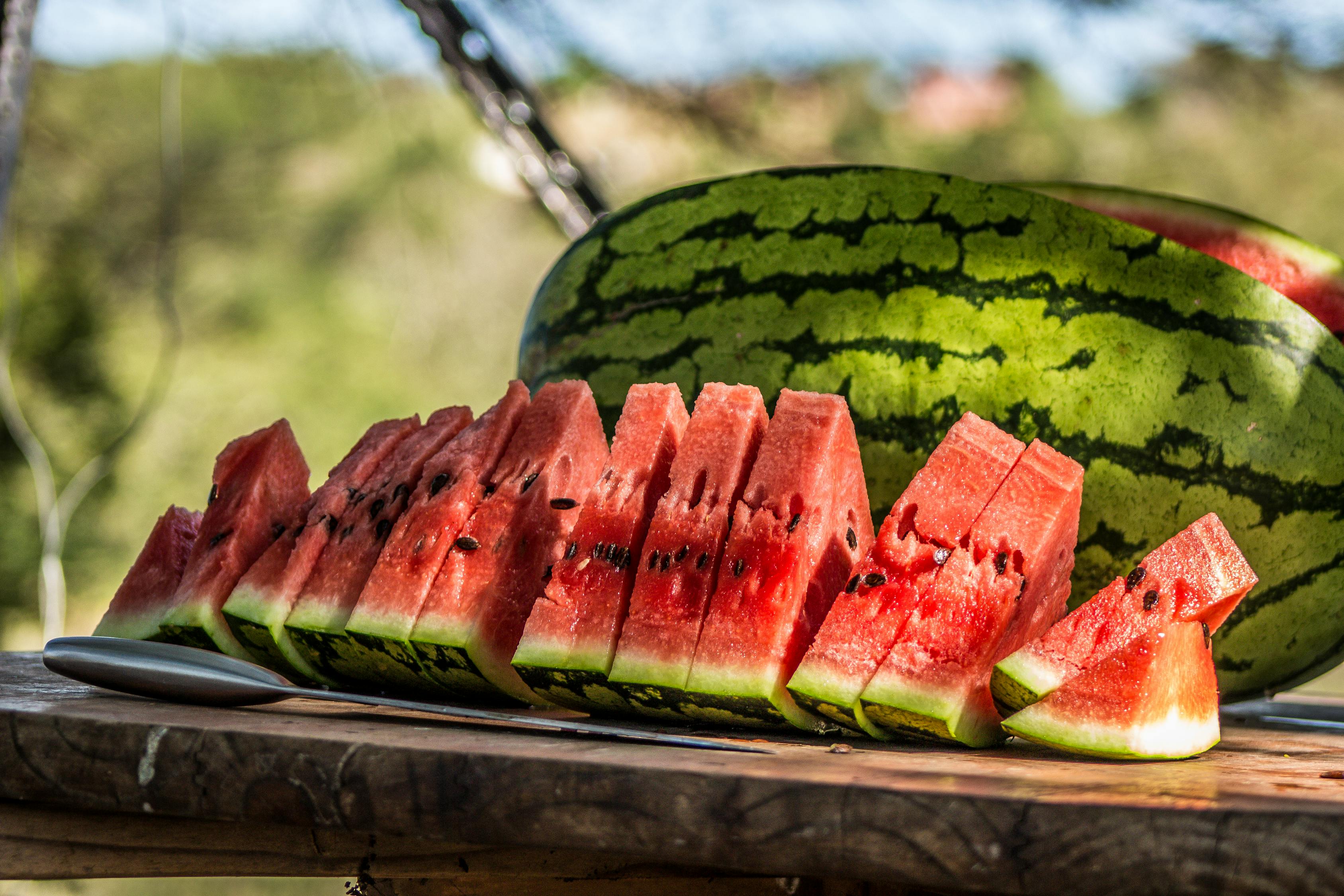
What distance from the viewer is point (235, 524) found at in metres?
1.91

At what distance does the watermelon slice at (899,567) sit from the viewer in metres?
1.40

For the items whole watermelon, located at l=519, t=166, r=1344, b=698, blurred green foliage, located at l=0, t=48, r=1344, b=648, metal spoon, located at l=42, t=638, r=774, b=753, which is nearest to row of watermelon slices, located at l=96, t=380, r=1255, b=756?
metal spoon, located at l=42, t=638, r=774, b=753

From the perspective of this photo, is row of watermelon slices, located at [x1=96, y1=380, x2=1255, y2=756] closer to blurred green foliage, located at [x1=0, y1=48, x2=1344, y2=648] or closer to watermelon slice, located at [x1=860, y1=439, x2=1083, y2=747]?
watermelon slice, located at [x1=860, y1=439, x2=1083, y2=747]

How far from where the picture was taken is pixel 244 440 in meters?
2.05

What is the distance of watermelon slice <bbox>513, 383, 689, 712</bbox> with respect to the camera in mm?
1497

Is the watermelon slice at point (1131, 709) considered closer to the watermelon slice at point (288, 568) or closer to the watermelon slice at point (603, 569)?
the watermelon slice at point (603, 569)

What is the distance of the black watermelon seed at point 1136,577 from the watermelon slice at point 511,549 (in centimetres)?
80

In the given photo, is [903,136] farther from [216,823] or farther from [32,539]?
[216,823]

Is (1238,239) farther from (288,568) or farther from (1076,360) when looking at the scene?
(288,568)

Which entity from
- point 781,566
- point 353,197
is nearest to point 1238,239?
point 781,566

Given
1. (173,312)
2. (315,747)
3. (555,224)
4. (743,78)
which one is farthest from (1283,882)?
(743,78)

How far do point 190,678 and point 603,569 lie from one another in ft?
1.89

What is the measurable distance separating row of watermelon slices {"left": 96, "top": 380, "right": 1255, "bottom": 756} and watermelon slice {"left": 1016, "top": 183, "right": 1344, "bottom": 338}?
1.02 meters

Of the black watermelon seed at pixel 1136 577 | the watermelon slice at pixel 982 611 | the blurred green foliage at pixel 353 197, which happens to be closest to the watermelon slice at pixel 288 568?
the watermelon slice at pixel 982 611
